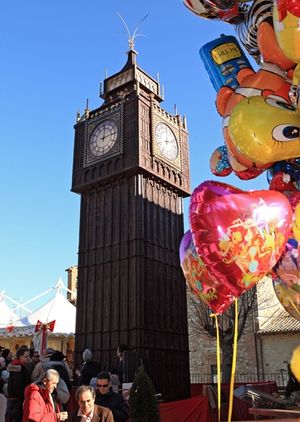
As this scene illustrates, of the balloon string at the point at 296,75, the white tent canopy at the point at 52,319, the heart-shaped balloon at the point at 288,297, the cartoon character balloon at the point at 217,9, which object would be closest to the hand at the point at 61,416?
the heart-shaped balloon at the point at 288,297

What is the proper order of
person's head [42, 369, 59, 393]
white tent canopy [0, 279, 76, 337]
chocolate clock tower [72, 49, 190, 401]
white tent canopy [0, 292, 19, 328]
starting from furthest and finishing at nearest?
white tent canopy [0, 292, 19, 328], white tent canopy [0, 279, 76, 337], chocolate clock tower [72, 49, 190, 401], person's head [42, 369, 59, 393]

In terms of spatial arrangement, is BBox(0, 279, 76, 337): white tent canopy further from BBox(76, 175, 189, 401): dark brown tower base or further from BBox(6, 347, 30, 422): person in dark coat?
BBox(6, 347, 30, 422): person in dark coat

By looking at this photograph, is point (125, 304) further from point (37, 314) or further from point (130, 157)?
point (37, 314)

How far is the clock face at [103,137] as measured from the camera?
16.2 meters

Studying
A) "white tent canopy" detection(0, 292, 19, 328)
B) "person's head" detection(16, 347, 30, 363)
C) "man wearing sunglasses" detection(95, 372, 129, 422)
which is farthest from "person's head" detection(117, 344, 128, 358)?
"white tent canopy" detection(0, 292, 19, 328)

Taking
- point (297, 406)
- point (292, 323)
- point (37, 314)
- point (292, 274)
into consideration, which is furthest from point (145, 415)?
point (292, 323)

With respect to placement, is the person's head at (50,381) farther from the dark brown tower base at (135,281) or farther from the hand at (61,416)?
the dark brown tower base at (135,281)

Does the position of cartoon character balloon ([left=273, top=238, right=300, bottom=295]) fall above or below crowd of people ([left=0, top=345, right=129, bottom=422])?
above

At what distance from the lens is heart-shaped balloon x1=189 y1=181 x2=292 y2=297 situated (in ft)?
10.3

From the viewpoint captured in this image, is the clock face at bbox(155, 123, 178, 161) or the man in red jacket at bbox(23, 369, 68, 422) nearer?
the man in red jacket at bbox(23, 369, 68, 422)

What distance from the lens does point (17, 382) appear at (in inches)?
242

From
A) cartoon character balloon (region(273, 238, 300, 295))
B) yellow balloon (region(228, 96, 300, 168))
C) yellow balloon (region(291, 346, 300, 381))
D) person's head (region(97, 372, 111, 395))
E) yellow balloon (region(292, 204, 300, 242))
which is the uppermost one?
yellow balloon (region(228, 96, 300, 168))

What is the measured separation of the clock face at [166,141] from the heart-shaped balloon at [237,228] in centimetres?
1319

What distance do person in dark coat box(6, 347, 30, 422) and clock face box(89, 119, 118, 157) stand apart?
1078 centimetres
